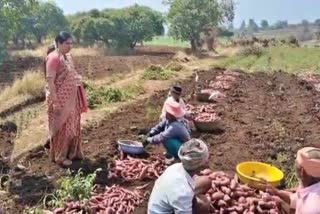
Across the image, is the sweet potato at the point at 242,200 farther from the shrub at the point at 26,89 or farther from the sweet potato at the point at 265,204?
the shrub at the point at 26,89

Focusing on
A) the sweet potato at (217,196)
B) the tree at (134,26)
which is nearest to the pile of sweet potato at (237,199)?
the sweet potato at (217,196)

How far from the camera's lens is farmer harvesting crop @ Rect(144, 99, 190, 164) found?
733cm

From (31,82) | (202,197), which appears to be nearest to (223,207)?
(202,197)

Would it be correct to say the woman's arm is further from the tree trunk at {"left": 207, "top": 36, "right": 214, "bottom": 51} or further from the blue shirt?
the tree trunk at {"left": 207, "top": 36, "right": 214, "bottom": 51}

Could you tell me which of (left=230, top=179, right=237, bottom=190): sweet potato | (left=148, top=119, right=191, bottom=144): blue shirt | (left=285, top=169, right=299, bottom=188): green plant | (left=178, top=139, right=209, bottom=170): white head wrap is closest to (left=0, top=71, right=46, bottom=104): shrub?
(left=148, top=119, right=191, bottom=144): blue shirt

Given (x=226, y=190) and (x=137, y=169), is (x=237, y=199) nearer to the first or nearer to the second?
(x=226, y=190)

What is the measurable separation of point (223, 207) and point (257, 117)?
636 centimetres

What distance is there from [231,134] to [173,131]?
9.08ft

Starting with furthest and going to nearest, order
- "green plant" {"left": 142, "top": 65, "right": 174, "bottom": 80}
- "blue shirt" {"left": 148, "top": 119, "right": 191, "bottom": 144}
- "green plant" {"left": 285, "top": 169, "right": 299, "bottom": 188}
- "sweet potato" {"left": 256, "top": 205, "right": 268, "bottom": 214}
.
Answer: "green plant" {"left": 142, "top": 65, "right": 174, "bottom": 80}
"blue shirt" {"left": 148, "top": 119, "right": 191, "bottom": 144}
"green plant" {"left": 285, "top": 169, "right": 299, "bottom": 188}
"sweet potato" {"left": 256, "top": 205, "right": 268, "bottom": 214}

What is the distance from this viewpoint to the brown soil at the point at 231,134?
7496 millimetres

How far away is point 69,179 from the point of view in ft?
20.9

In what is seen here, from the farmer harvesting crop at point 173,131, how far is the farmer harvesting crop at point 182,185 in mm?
2692

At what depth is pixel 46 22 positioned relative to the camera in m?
61.0

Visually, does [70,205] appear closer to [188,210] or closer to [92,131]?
[188,210]
